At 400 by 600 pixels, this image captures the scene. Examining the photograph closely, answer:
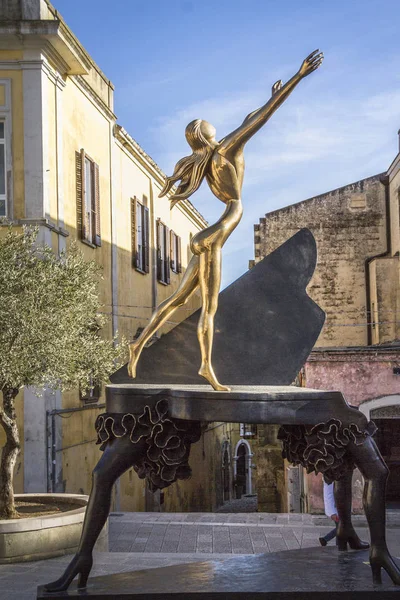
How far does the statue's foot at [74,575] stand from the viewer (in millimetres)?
5512

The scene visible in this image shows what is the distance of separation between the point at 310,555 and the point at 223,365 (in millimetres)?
1446

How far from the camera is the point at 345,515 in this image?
6414 mm

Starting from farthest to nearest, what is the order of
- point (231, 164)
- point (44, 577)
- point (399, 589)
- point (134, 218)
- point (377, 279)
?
point (377, 279) < point (134, 218) < point (44, 577) < point (231, 164) < point (399, 589)

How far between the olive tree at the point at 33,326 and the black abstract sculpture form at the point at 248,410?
415cm

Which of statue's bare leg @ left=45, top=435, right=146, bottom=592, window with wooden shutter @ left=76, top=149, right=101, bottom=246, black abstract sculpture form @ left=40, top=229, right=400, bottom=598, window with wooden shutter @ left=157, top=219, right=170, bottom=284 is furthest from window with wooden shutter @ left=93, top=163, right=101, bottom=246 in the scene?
statue's bare leg @ left=45, top=435, right=146, bottom=592

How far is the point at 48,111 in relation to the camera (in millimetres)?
14961

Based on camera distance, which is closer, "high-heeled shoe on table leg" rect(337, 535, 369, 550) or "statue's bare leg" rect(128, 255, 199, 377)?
"statue's bare leg" rect(128, 255, 199, 377)

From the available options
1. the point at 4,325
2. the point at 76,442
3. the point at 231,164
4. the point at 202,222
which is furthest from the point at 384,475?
the point at 202,222

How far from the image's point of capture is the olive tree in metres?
10.3

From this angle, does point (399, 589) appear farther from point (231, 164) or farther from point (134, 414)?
point (231, 164)

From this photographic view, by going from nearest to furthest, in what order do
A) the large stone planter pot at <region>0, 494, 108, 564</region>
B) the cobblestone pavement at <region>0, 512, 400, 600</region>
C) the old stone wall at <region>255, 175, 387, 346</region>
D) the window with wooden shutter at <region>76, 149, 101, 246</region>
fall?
the cobblestone pavement at <region>0, 512, 400, 600</region> < the large stone planter pot at <region>0, 494, 108, 564</region> < the window with wooden shutter at <region>76, 149, 101, 246</region> < the old stone wall at <region>255, 175, 387, 346</region>

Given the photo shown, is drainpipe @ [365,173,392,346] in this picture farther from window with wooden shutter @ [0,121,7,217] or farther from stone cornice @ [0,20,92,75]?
window with wooden shutter @ [0,121,7,217]

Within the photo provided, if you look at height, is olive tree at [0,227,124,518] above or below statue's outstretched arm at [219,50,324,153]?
below

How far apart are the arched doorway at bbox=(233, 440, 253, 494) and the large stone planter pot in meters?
27.8
